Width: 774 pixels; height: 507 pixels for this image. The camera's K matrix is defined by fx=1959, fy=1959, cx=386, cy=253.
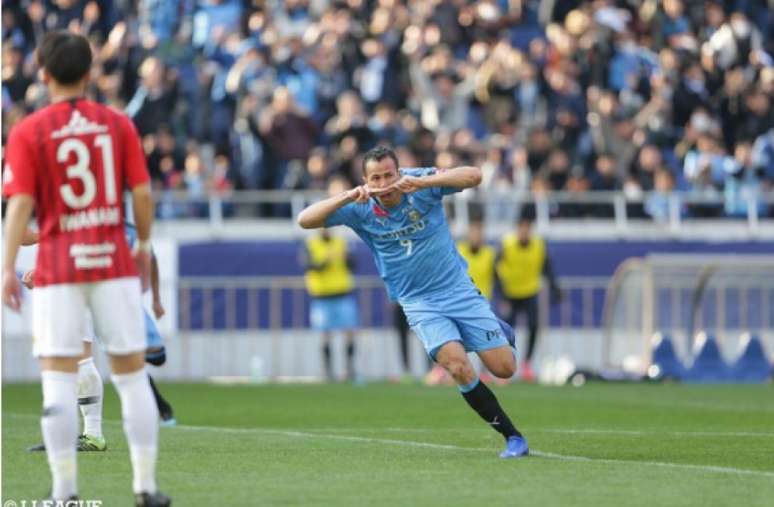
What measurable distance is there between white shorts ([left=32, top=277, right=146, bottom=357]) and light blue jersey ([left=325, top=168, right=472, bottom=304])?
13.0ft

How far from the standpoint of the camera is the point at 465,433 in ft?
47.5

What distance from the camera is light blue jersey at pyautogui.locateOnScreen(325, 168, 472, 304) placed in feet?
40.9

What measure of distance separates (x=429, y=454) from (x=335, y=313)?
1328 cm

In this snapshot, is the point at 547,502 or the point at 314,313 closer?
the point at 547,502

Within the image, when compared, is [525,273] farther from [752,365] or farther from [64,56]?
[64,56]

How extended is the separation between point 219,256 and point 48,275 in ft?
58.1

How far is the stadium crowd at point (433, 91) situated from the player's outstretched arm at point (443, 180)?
1388 cm

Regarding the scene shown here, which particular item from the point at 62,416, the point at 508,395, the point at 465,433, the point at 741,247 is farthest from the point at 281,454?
the point at 741,247

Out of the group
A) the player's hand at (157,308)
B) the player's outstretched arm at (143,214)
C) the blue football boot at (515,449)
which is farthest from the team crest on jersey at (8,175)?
the blue football boot at (515,449)

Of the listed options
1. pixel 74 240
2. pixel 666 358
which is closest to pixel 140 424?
pixel 74 240

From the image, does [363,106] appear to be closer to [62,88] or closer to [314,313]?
[314,313]

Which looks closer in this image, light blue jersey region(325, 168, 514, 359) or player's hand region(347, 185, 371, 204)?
player's hand region(347, 185, 371, 204)

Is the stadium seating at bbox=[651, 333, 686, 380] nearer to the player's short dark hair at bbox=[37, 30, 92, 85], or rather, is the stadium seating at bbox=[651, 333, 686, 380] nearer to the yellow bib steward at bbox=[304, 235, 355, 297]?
the yellow bib steward at bbox=[304, 235, 355, 297]

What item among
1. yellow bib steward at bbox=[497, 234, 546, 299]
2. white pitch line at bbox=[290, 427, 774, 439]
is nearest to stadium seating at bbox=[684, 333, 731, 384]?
yellow bib steward at bbox=[497, 234, 546, 299]
